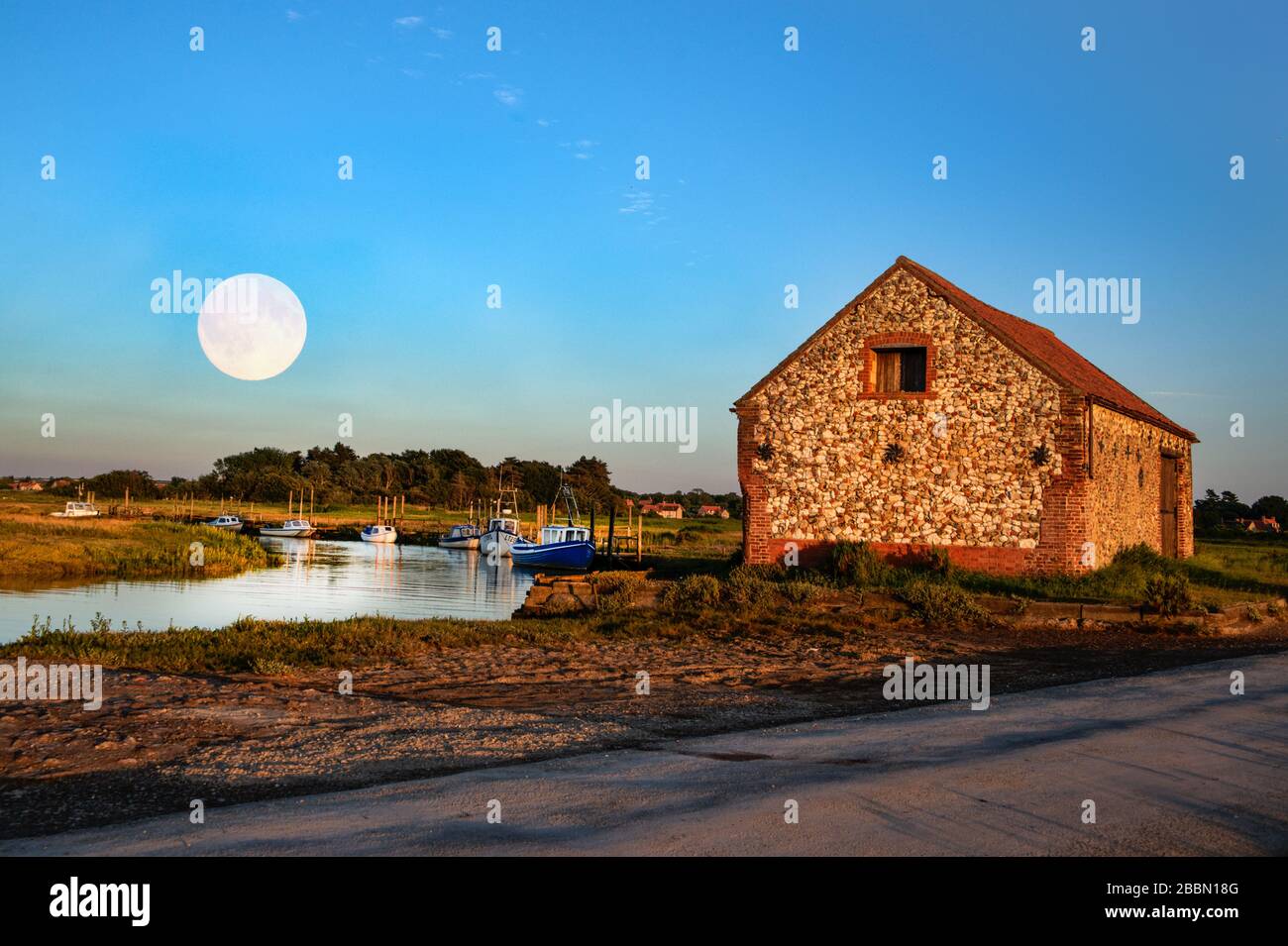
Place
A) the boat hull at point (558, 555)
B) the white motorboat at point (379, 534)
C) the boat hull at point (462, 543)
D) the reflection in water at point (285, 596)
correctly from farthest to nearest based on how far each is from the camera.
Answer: the white motorboat at point (379, 534) < the boat hull at point (462, 543) < the boat hull at point (558, 555) < the reflection in water at point (285, 596)

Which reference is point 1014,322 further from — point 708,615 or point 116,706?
point 116,706

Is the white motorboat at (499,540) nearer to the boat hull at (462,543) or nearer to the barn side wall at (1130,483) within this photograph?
the boat hull at (462,543)

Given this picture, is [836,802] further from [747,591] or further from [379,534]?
[379,534]

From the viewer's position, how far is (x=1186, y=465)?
105 feet

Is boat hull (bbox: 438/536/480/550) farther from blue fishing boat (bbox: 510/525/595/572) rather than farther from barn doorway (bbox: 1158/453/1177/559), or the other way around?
barn doorway (bbox: 1158/453/1177/559)

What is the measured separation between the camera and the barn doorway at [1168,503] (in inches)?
1174

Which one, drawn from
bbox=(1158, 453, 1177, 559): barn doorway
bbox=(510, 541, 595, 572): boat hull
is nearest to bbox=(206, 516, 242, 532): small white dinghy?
bbox=(510, 541, 595, 572): boat hull

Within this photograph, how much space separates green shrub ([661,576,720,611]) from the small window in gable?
21.4 ft

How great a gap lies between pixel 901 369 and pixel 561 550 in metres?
38.7

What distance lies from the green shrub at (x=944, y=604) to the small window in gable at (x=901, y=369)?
5.44m

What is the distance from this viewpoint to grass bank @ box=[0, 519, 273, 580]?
45.1 m

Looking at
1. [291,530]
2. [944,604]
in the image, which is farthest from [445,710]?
[291,530]

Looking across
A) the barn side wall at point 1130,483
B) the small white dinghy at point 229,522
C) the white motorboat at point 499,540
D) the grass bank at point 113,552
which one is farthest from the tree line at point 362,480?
the barn side wall at point 1130,483
